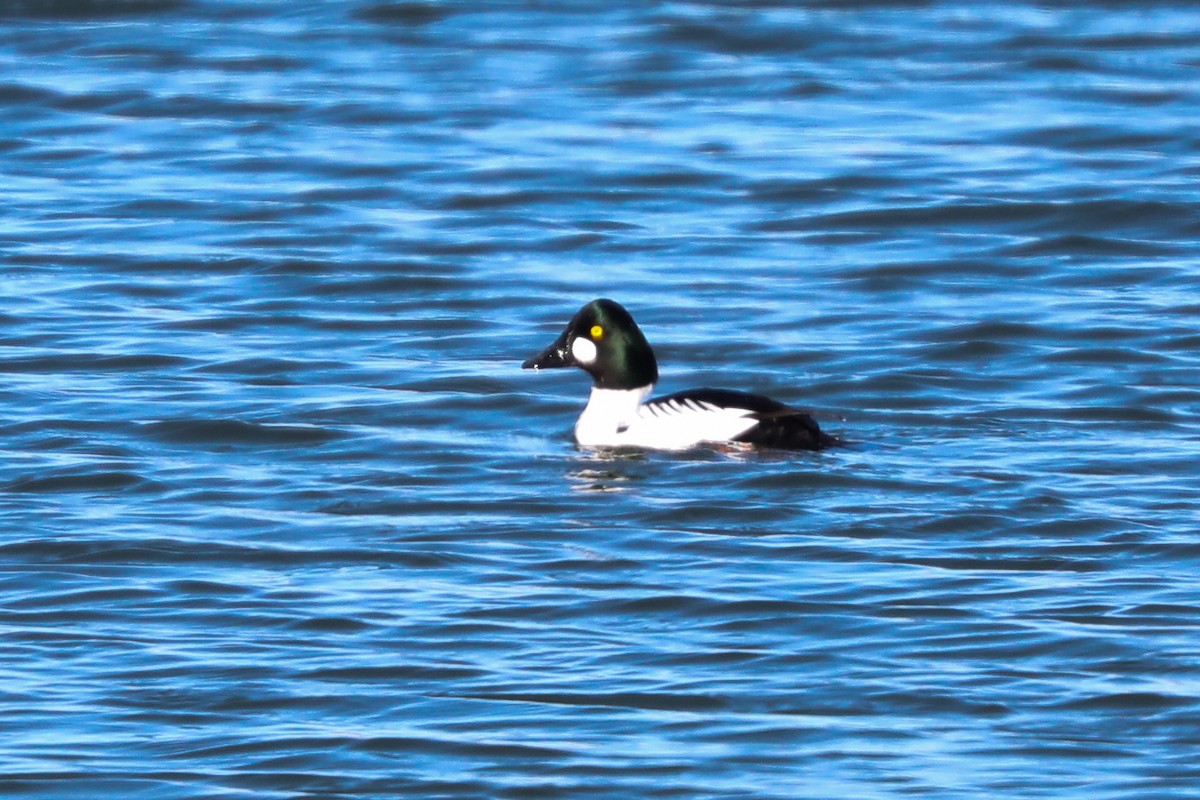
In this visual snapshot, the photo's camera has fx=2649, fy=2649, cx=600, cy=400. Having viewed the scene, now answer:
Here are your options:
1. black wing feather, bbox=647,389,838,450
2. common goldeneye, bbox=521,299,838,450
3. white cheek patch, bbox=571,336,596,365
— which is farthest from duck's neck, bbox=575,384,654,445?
black wing feather, bbox=647,389,838,450

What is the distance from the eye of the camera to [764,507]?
10.8 m

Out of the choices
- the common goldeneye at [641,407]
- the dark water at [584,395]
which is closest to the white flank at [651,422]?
the common goldeneye at [641,407]

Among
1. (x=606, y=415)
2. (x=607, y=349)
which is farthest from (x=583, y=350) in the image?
(x=606, y=415)

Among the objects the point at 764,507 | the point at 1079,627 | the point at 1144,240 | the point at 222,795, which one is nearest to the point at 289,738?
the point at 222,795

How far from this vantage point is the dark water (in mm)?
7941

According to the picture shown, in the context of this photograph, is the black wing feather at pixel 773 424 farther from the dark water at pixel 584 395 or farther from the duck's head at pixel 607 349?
the duck's head at pixel 607 349

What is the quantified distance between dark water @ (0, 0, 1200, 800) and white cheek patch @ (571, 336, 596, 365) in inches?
16.6

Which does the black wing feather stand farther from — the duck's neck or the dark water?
the duck's neck

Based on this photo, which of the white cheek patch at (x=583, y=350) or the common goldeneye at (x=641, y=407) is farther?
the white cheek patch at (x=583, y=350)

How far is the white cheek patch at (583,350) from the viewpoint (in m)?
12.7

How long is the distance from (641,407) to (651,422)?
0.19m

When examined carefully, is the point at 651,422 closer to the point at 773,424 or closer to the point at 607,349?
the point at 607,349

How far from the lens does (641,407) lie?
12.5m

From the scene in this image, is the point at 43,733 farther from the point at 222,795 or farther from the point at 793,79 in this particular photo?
the point at 793,79
